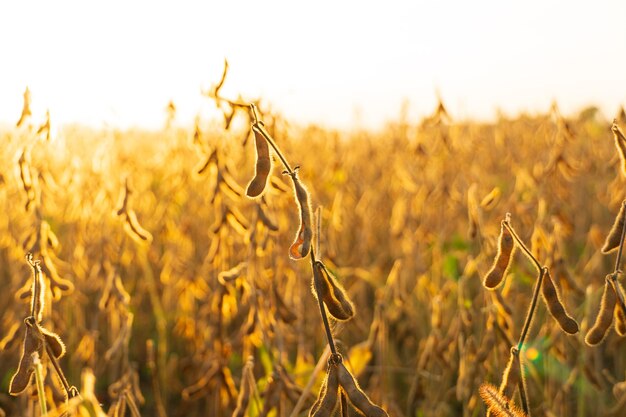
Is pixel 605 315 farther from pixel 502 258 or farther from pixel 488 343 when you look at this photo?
pixel 488 343

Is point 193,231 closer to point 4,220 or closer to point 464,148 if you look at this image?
point 4,220

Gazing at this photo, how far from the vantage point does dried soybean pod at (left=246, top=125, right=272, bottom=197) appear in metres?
1.14

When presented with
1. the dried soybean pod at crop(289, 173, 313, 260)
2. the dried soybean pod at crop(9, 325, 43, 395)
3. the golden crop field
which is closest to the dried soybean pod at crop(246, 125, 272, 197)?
the golden crop field

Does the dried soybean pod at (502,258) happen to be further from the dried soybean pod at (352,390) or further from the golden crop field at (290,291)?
the dried soybean pod at (352,390)

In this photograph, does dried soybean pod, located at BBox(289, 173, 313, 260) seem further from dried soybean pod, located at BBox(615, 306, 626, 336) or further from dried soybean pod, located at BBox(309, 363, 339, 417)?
dried soybean pod, located at BBox(615, 306, 626, 336)

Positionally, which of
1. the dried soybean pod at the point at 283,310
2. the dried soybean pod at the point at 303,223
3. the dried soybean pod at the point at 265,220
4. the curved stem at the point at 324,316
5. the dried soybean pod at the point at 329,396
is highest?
the dried soybean pod at the point at 303,223

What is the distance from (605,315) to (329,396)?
1.73 feet

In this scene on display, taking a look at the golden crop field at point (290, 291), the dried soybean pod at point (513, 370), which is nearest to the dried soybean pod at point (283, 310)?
the golden crop field at point (290, 291)

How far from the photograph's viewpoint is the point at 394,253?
3.79m

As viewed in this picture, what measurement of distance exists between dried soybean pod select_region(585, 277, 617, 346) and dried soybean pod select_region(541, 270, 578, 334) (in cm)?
4

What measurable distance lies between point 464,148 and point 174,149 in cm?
211

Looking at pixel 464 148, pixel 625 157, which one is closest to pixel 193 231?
pixel 464 148

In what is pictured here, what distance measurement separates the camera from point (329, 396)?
3.33 ft

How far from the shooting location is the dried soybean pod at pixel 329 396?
101cm
